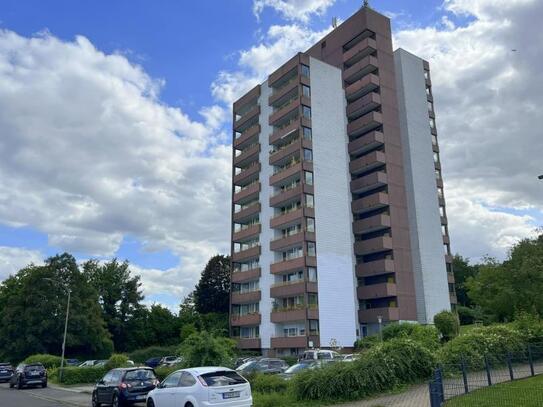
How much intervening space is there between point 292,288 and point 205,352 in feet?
96.2

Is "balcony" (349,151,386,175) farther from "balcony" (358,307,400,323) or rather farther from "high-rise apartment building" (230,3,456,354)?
"balcony" (358,307,400,323)

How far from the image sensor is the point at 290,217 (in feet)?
181

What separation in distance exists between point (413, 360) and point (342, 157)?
42.1 m

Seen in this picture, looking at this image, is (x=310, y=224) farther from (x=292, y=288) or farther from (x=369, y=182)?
(x=369, y=182)

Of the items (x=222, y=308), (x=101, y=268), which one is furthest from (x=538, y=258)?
(x=101, y=268)

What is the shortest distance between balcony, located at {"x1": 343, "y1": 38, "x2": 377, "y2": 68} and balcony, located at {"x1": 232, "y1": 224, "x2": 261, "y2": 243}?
2391cm

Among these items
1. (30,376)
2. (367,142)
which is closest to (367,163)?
(367,142)

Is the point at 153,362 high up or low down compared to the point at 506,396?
down

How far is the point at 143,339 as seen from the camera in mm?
79812

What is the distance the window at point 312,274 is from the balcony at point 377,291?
703 cm

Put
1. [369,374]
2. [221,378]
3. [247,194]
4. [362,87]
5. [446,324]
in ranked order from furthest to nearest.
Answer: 1. [247,194]
2. [362,87]
3. [446,324]
4. [369,374]
5. [221,378]

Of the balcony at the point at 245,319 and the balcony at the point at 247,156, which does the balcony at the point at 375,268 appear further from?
the balcony at the point at 247,156

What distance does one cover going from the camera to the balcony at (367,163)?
58969 mm

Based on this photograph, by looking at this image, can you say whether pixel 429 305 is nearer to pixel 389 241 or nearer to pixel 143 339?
pixel 389 241
